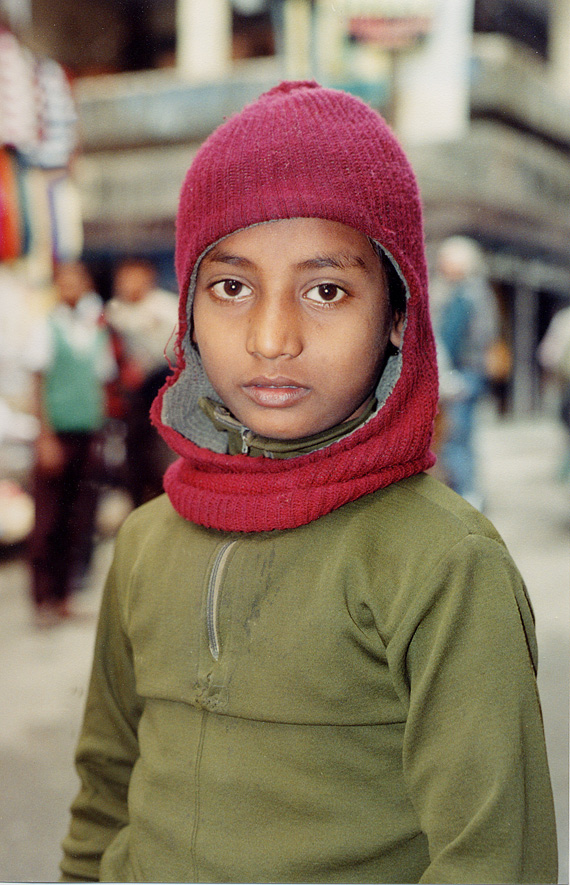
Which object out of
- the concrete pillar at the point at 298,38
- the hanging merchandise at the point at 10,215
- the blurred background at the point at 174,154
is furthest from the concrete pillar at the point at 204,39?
the hanging merchandise at the point at 10,215

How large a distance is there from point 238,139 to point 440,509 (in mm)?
449

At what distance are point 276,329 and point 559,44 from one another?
0.69 metres

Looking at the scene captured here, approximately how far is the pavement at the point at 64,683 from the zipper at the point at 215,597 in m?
0.40

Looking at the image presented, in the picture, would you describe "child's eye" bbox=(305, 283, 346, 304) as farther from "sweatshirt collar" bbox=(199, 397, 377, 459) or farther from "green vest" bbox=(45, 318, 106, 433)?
"green vest" bbox=(45, 318, 106, 433)

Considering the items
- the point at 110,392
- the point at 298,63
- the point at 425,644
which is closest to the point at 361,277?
the point at 425,644

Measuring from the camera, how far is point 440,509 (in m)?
0.79

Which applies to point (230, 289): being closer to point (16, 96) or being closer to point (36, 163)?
point (16, 96)

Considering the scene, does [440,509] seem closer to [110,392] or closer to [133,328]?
[133,328]

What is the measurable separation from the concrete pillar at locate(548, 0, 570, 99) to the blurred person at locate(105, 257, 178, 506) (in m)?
0.74

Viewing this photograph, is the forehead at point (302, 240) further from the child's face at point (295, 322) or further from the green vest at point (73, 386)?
the green vest at point (73, 386)

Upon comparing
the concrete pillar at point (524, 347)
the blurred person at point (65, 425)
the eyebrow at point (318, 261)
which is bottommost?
the concrete pillar at point (524, 347)

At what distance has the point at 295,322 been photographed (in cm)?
79

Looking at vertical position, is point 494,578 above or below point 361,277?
below

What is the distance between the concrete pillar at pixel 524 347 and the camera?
11.7 ft
